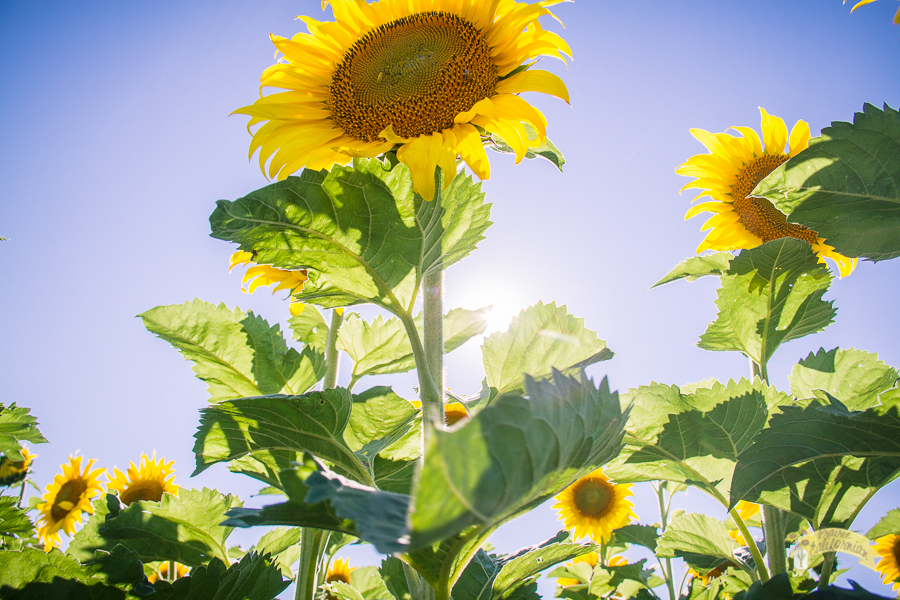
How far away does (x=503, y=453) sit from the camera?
0.56 metres

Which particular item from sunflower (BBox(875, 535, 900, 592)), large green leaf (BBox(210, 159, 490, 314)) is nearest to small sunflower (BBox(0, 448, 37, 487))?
large green leaf (BBox(210, 159, 490, 314))

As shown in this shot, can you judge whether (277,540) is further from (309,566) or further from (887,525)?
(887,525)

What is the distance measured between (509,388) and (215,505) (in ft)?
3.74

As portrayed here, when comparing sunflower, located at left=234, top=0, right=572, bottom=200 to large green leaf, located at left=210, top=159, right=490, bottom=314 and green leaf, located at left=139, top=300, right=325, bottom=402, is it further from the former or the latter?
green leaf, located at left=139, top=300, right=325, bottom=402

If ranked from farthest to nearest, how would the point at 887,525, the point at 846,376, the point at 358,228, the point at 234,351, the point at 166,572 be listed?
1. the point at 166,572
2. the point at 887,525
3. the point at 234,351
4. the point at 846,376
5. the point at 358,228

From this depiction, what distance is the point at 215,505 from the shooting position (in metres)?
1.79

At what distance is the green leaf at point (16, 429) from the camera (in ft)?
7.58

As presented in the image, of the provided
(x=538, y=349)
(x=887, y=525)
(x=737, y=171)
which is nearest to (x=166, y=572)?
(x=538, y=349)

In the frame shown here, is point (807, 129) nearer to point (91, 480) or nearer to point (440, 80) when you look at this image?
point (440, 80)

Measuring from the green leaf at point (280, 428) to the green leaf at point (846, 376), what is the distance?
1201 mm

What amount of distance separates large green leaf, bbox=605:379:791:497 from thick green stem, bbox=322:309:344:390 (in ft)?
3.23

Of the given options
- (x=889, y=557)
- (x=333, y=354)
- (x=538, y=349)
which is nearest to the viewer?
(x=538, y=349)

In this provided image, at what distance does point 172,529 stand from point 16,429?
3.99 feet

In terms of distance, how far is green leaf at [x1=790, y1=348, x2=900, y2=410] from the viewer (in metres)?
1.41
